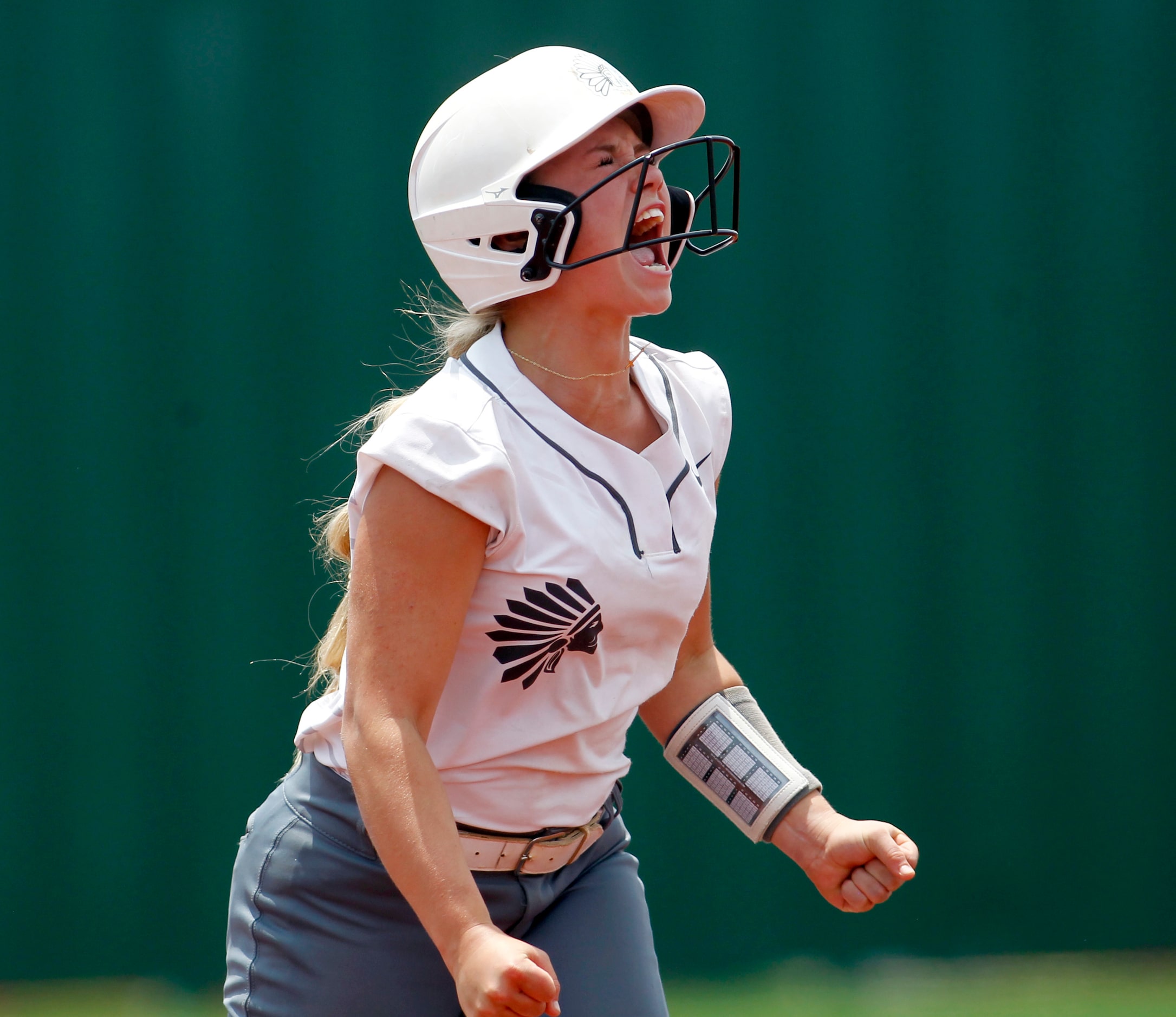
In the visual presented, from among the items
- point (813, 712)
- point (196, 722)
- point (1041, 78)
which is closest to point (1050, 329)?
point (1041, 78)

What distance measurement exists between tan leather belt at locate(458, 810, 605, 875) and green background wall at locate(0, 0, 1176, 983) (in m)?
1.69

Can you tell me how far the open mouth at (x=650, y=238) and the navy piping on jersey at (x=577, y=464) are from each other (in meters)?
0.25

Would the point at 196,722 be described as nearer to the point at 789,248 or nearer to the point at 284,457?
the point at 284,457

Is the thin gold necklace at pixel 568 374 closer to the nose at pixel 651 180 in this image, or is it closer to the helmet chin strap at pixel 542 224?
the helmet chin strap at pixel 542 224

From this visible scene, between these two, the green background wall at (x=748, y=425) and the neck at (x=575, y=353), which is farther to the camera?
the green background wall at (x=748, y=425)

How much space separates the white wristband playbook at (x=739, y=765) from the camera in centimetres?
192

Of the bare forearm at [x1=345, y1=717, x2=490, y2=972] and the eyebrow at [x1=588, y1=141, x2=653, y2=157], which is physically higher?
the eyebrow at [x1=588, y1=141, x2=653, y2=157]

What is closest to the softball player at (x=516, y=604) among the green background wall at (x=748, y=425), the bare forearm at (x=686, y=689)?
the bare forearm at (x=686, y=689)

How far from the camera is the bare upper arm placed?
4.84 feet

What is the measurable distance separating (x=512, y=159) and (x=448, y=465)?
436mm

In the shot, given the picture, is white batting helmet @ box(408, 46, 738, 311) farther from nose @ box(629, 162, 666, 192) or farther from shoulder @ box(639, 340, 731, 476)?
shoulder @ box(639, 340, 731, 476)

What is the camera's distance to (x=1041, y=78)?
351cm

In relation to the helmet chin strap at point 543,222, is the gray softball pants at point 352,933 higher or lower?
lower

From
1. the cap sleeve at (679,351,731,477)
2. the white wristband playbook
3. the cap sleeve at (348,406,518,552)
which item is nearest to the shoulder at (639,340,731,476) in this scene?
the cap sleeve at (679,351,731,477)
